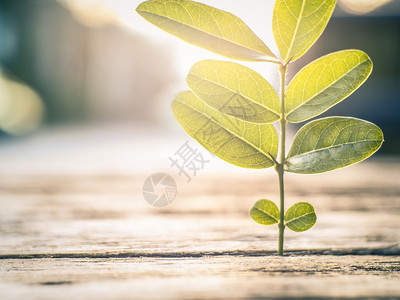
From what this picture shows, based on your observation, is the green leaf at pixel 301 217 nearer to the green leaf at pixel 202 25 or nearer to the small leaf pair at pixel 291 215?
the small leaf pair at pixel 291 215

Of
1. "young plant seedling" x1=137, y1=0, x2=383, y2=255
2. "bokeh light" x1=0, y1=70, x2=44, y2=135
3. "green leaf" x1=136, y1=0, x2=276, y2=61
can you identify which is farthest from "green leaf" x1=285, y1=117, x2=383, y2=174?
"bokeh light" x1=0, y1=70, x2=44, y2=135

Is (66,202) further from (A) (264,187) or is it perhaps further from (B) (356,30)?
(B) (356,30)

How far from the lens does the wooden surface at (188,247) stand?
361mm

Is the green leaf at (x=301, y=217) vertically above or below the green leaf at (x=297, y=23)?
below

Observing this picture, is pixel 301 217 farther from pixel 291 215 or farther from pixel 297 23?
pixel 297 23

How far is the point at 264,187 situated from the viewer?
116cm

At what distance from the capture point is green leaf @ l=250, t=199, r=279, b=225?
0.43 m

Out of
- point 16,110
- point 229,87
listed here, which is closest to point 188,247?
point 229,87

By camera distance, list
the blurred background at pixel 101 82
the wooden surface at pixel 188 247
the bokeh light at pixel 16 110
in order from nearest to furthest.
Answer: the wooden surface at pixel 188 247 → the blurred background at pixel 101 82 → the bokeh light at pixel 16 110

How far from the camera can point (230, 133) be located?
414mm

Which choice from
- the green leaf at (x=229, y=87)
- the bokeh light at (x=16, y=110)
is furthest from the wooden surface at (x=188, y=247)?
the bokeh light at (x=16, y=110)

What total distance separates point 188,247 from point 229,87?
24 centimetres

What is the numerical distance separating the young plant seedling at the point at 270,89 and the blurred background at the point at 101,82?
0.04 metres

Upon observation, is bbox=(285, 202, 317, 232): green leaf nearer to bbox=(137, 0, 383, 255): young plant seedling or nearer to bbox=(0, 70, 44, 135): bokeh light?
bbox=(137, 0, 383, 255): young plant seedling
